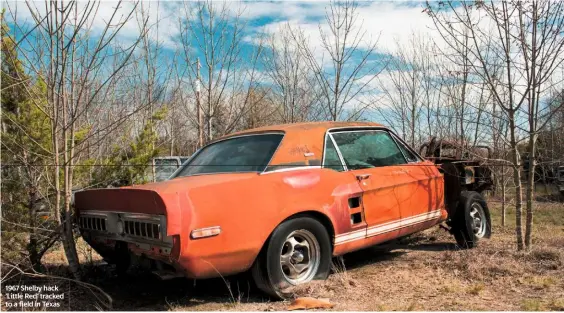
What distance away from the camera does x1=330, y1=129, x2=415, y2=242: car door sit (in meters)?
4.39

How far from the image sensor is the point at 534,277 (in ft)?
13.5

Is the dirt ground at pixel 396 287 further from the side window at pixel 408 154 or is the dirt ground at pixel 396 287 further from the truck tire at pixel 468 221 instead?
the side window at pixel 408 154

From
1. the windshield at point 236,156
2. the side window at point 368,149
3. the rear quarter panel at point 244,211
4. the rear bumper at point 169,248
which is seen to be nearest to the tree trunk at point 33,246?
the rear bumper at point 169,248

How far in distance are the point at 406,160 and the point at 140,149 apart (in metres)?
3.58

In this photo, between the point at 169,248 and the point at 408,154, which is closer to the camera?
the point at 169,248

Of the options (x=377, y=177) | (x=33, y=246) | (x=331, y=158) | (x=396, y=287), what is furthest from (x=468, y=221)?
(x=33, y=246)

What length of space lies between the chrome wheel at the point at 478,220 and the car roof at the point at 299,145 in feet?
8.49

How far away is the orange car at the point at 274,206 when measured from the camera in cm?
323

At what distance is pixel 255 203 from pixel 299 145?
35.0 inches

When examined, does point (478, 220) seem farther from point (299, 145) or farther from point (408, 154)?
point (299, 145)

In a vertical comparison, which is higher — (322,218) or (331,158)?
(331,158)

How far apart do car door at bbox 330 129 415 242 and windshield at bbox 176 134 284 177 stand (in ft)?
2.55

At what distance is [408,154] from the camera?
17.3 ft

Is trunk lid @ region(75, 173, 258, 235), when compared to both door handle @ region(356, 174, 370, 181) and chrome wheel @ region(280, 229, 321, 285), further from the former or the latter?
door handle @ region(356, 174, 370, 181)
